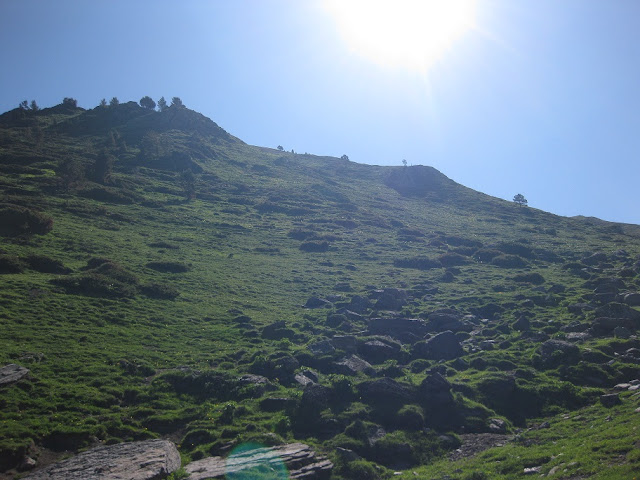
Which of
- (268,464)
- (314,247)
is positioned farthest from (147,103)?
(268,464)

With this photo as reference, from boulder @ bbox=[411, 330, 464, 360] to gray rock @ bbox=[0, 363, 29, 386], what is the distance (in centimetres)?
2640

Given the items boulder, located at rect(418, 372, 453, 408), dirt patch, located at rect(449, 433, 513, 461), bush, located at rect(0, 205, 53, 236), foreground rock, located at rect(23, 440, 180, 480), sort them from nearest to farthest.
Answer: foreground rock, located at rect(23, 440, 180, 480)
dirt patch, located at rect(449, 433, 513, 461)
boulder, located at rect(418, 372, 453, 408)
bush, located at rect(0, 205, 53, 236)

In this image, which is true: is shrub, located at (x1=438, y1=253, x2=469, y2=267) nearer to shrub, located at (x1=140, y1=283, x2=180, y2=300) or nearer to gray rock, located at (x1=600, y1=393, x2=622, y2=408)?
shrub, located at (x1=140, y1=283, x2=180, y2=300)

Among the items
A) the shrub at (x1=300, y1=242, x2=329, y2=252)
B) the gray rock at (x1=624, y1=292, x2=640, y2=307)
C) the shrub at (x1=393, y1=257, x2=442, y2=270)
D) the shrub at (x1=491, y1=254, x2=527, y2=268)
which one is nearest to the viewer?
the gray rock at (x1=624, y1=292, x2=640, y2=307)

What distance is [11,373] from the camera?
971 inches

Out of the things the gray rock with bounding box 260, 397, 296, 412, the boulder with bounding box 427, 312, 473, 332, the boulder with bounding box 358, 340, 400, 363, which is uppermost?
the boulder with bounding box 427, 312, 473, 332

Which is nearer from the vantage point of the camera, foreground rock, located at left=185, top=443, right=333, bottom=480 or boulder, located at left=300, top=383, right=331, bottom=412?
foreground rock, located at left=185, top=443, right=333, bottom=480

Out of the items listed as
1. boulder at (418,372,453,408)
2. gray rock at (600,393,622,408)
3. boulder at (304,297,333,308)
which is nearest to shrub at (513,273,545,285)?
boulder at (304,297,333,308)

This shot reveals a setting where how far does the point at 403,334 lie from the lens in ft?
133

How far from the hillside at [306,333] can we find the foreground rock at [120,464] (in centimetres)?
101

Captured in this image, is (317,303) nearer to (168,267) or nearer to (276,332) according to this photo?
(276,332)

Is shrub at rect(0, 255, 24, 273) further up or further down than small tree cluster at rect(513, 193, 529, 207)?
further down

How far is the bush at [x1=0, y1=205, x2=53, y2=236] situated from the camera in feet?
168

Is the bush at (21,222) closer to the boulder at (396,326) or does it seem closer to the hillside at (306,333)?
the hillside at (306,333)
